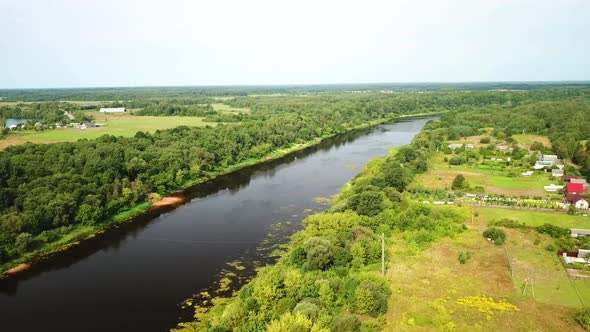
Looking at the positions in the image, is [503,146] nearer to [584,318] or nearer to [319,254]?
[584,318]

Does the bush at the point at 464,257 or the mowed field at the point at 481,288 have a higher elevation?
the bush at the point at 464,257

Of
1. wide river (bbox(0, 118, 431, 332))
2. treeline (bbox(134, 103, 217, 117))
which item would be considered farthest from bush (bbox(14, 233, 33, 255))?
treeline (bbox(134, 103, 217, 117))

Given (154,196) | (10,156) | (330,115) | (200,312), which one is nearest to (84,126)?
(10,156)

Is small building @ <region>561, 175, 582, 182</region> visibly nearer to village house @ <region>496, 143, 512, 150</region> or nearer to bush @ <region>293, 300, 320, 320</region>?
village house @ <region>496, 143, 512, 150</region>

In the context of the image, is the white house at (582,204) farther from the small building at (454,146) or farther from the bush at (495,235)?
the small building at (454,146)

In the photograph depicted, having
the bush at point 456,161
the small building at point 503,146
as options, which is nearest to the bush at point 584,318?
the bush at point 456,161

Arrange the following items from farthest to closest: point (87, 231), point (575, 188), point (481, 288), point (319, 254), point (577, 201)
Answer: point (575, 188) → point (577, 201) → point (87, 231) → point (319, 254) → point (481, 288)

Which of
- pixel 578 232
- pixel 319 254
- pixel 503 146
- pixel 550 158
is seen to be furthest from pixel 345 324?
pixel 503 146
